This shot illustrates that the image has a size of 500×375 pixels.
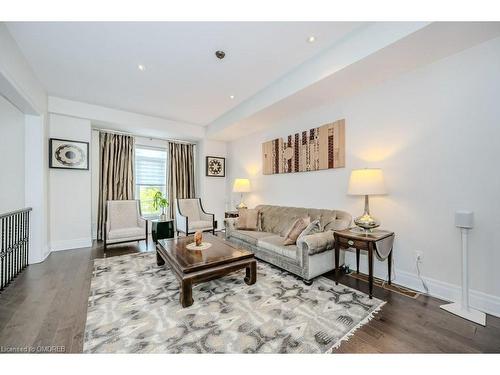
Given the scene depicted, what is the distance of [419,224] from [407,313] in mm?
1039

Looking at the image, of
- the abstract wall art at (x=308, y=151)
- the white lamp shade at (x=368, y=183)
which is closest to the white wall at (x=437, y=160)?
the abstract wall art at (x=308, y=151)

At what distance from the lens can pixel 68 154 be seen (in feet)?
13.4

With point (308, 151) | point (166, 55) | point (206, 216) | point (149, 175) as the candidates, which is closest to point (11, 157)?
point (149, 175)

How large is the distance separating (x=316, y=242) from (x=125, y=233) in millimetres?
3539

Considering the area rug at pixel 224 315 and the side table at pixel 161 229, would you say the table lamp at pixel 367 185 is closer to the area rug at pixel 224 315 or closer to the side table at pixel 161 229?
the area rug at pixel 224 315

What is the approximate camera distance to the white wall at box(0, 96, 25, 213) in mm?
3242

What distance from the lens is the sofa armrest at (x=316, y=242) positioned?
253cm

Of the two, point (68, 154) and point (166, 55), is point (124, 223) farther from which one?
point (166, 55)

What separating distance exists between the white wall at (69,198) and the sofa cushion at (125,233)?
786mm

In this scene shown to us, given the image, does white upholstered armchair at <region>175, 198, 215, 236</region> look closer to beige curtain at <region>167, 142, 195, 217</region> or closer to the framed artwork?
beige curtain at <region>167, 142, 195, 217</region>

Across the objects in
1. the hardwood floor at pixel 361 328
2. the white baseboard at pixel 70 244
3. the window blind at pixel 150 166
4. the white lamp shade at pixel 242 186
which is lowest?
the hardwood floor at pixel 361 328
